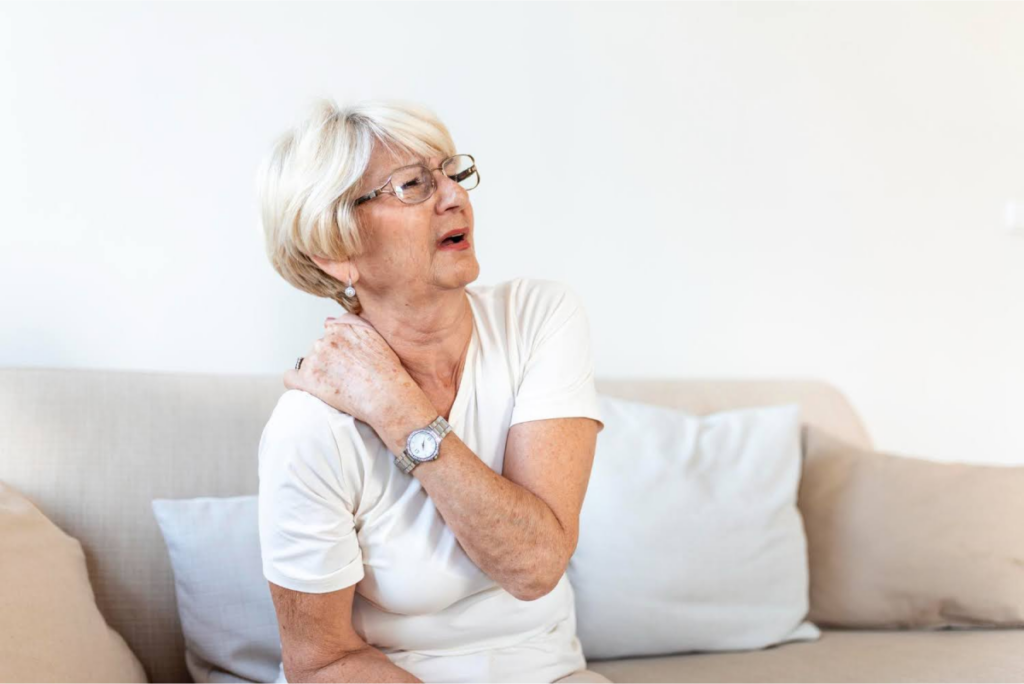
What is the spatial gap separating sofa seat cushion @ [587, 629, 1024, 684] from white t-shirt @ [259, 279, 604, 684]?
0.29 meters

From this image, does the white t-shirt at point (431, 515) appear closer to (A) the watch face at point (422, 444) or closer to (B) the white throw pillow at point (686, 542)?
(A) the watch face at point (422, 444)

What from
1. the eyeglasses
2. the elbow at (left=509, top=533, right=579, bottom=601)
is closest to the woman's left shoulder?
the eyeglasses

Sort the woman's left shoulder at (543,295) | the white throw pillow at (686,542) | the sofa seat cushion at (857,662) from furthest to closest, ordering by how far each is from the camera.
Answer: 1. the white throw pillow at (686,542)
2. the sofa seat cushion at (857,662)
3. the woman's left shoulder at (543,295)

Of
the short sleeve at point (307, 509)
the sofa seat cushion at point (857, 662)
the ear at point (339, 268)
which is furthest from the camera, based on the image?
the sofa seat cushion at point (857, 662)

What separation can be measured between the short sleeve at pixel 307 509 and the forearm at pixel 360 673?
0.11m

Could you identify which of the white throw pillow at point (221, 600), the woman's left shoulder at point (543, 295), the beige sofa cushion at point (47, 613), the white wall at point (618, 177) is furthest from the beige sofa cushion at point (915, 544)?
the beige sofa cushion at point (47, 613)

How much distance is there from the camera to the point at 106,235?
187cm

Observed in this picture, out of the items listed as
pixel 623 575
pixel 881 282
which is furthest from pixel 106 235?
pixel 881 282

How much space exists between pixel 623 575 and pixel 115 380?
992 millimetres

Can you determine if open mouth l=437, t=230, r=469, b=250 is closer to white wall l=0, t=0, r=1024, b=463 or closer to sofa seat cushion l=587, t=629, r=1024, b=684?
white wall l=0, t=0, r=1024, b=463

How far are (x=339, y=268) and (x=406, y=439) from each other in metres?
0.28

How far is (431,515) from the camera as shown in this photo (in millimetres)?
1352

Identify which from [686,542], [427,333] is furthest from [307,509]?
[686,542]

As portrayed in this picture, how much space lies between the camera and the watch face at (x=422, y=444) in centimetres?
129
